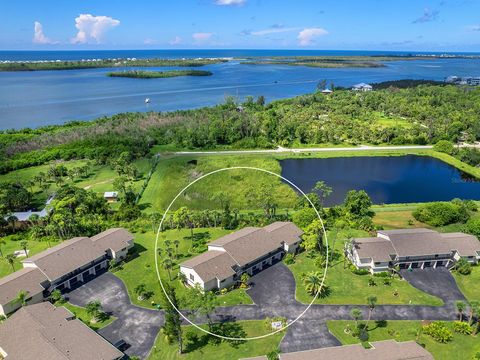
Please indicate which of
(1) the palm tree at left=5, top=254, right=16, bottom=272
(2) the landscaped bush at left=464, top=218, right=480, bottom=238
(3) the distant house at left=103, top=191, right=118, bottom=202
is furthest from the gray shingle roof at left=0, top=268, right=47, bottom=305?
(2) the landscaped bush at left=464, top=218, right=480, bottom=238

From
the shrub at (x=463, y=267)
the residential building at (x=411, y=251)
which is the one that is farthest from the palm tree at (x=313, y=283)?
the shrub at (x=463, y=267)

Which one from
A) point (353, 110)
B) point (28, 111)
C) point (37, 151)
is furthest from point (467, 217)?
point (28, 111)

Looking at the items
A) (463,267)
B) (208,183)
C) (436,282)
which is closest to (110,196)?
(208,183)

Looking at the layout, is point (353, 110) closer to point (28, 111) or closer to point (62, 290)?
point (62, 290)

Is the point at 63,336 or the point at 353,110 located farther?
the point at 353,110

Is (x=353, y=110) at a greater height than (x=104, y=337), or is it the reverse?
(x=353, y=110)

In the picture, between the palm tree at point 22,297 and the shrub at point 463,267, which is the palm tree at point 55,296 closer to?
the palm tree at point 22,297

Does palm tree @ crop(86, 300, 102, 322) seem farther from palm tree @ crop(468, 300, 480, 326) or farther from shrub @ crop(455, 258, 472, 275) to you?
shrub @ crop(455, 258, 472, 275)
